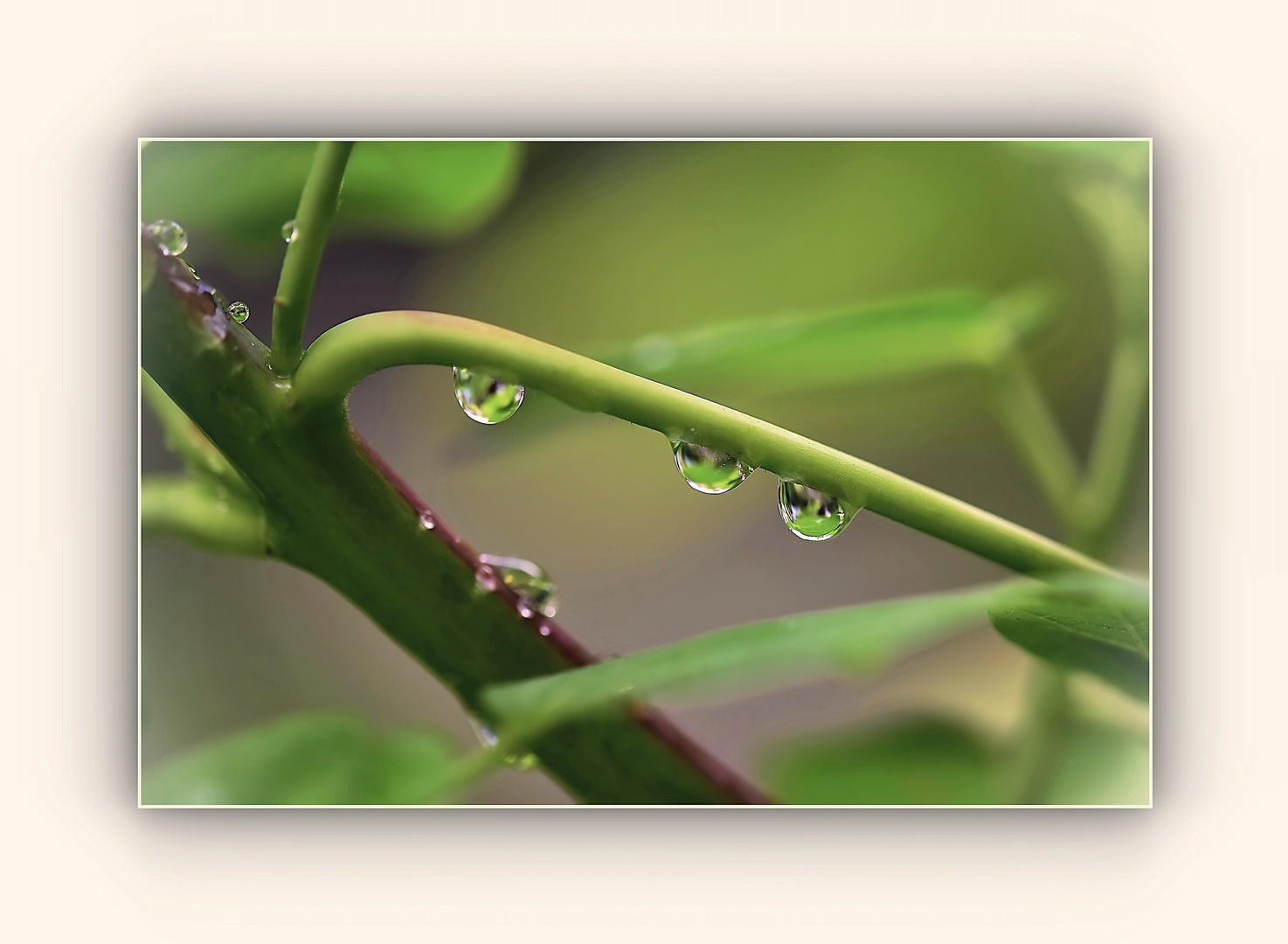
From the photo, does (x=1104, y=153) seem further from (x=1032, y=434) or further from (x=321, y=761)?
(x=321, y=761)

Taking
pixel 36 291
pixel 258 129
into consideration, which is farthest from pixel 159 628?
pixel 258 129

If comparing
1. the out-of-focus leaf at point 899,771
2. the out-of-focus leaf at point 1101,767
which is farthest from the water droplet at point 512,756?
the out-of-focus leaf at point 1101,767

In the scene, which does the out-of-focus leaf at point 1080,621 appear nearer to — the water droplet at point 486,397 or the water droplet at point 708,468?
the water droplet at point 708,468

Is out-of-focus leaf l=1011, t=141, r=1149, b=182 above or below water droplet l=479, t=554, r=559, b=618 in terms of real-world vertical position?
above

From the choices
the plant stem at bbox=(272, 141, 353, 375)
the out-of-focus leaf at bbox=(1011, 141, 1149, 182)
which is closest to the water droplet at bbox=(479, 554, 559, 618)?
the plant stem at bbox=(272, 141, 353, 375)

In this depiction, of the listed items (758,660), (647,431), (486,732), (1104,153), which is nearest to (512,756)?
(486,732)

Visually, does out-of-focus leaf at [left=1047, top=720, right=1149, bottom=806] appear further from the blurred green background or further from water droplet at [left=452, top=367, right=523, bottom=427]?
water droplet at [left=452, top=367, right=523, bottom=427]
